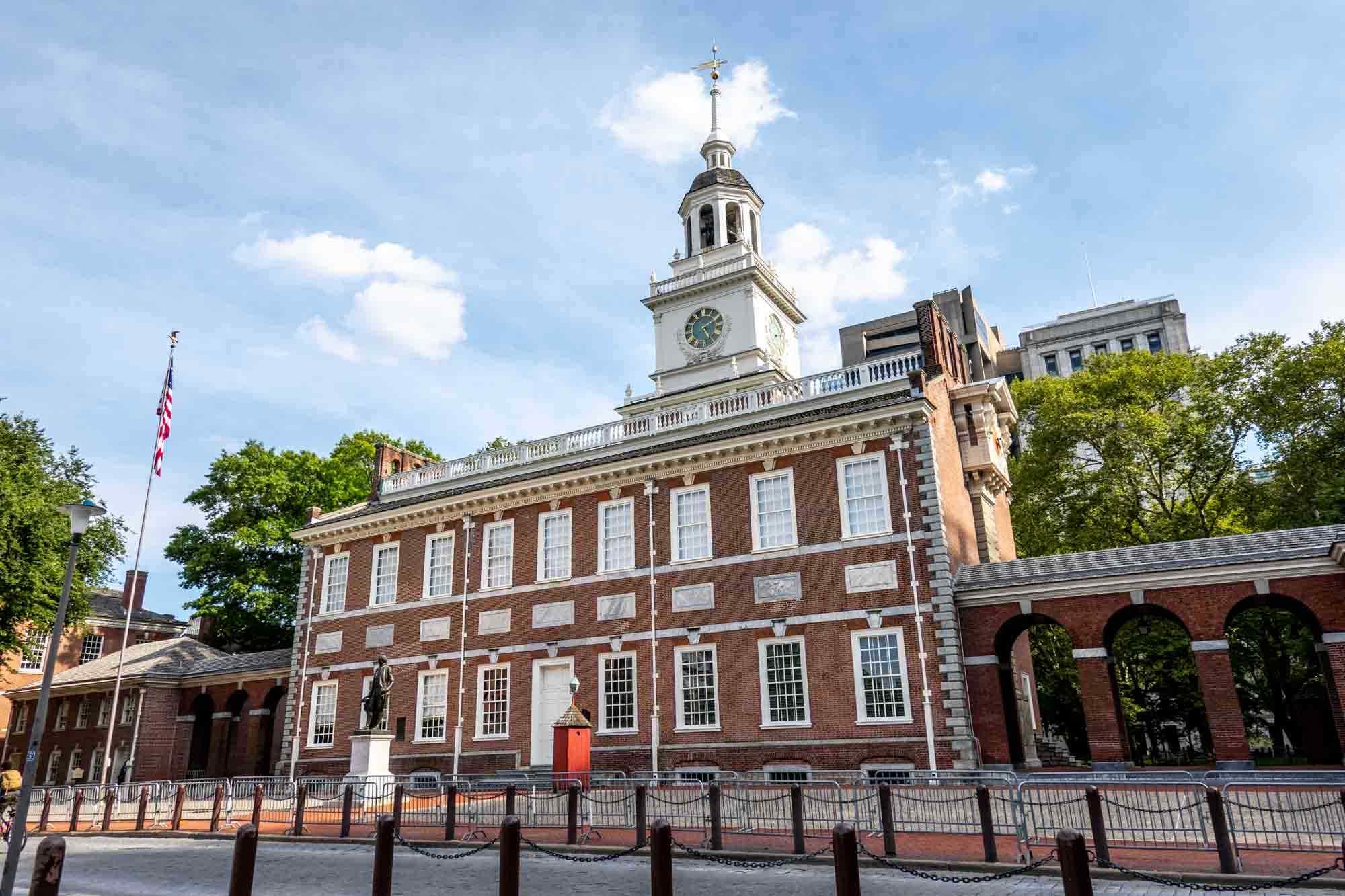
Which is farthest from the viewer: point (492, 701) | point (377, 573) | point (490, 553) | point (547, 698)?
point (377, 573)

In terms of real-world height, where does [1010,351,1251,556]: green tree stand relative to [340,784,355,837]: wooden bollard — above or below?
above

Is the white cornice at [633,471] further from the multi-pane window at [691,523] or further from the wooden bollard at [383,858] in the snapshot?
the wooden bollard at [383,858]

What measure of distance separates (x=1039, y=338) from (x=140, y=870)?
95412mm

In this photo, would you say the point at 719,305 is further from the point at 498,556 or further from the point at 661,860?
the point at 661,860

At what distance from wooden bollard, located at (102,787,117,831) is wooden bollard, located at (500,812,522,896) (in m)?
17.0

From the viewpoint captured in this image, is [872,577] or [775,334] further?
[775,334]

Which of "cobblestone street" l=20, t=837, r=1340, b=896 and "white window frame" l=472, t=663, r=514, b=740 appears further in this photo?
"white window frame" l=472, t=663, r=514, b=740

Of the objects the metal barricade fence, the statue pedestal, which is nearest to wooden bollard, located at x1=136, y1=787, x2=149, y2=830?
the statue pedestal

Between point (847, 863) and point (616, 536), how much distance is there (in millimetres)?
20051

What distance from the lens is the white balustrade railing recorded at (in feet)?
90.2

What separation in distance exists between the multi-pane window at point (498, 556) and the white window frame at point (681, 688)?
6.75 meters

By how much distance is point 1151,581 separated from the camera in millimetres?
21438

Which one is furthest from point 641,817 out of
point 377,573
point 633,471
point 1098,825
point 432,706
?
point 377,573

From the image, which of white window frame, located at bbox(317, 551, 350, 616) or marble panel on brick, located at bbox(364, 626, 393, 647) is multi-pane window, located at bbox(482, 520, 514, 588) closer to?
marble panel on brick, located at bbox(364, 626, 393, 647)
